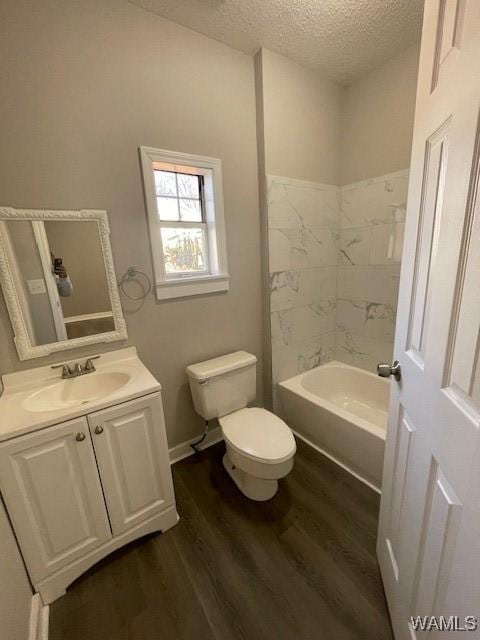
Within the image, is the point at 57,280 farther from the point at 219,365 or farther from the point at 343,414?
the point at 343,414

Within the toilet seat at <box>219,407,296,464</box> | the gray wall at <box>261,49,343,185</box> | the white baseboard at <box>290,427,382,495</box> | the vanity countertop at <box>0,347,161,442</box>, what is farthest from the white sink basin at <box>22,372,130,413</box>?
the gray wall at <box>261,49,343,185</box>

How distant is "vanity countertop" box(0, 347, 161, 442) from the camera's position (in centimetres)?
102

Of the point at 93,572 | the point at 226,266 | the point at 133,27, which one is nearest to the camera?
the point at 93,572

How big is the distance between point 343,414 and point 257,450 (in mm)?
696

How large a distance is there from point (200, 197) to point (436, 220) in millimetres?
1414

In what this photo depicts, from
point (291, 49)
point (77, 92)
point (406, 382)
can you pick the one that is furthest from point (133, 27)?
point (406, 382)

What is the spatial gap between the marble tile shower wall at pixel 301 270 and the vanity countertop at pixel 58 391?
107 cm

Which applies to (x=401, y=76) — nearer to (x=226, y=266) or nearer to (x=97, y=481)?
(x=226, y=266)

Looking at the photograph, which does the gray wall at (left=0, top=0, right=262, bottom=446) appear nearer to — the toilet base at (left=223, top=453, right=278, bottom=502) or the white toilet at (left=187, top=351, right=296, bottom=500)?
the white toilet at (left=187, top=351, right=296, bottom=500)

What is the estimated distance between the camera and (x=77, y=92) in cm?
126

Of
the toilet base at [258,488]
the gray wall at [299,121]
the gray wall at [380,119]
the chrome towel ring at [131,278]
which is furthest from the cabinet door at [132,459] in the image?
the gray wall at [380,119]

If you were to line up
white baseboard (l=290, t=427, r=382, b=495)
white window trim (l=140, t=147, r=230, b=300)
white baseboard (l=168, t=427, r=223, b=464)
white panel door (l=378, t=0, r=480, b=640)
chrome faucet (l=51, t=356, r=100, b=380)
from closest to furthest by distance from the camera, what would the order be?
white panel door (l=378, t=0, r=480, b=640) < chrome faucet (l=51, t=356, r=100, b=380) < white window trim (l=140, t=147, r=230, b=300) < white baseboard (l=290, t=427, r=382, b=495) < white baseboard (l=168, t=427, r=223, b=464)

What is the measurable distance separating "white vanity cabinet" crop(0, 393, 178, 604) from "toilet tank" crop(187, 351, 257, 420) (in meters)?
0.41

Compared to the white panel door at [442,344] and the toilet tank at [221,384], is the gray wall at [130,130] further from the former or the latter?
the white panel door at [442,344]
